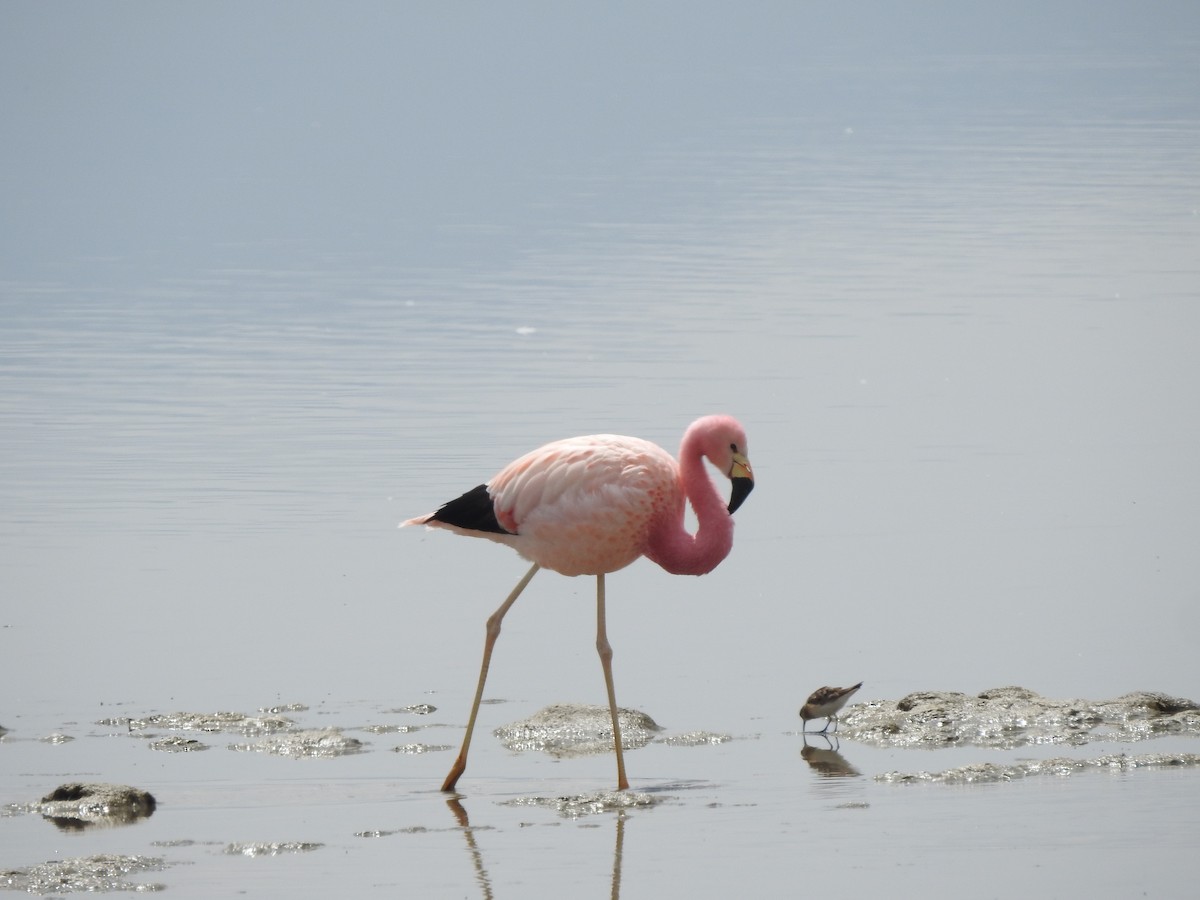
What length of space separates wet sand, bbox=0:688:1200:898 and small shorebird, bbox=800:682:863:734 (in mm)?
121

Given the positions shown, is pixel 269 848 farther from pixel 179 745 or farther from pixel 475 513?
pixel 475 513

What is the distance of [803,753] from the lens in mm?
9164

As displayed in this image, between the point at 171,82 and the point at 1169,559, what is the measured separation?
140 ft

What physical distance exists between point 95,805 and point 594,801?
1.96 meters

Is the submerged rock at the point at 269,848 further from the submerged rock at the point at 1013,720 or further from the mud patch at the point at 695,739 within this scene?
the submerged rock at the point at 1013,720

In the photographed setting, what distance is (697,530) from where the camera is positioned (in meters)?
9.38

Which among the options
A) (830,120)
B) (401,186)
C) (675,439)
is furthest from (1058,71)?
(675,439)

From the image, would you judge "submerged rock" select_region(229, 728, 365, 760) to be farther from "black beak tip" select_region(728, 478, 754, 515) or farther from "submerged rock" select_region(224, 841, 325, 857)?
"black beak tip" select_region(728, 478, 754, 515)

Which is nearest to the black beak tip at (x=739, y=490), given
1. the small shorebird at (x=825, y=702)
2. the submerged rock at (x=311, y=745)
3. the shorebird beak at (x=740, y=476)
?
the shorebird beak at (x=740, y=476)

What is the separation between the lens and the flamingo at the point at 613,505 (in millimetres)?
9234

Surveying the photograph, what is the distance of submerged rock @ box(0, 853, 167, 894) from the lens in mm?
7352

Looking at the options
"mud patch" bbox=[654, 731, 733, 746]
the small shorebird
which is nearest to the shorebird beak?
the small shorebird

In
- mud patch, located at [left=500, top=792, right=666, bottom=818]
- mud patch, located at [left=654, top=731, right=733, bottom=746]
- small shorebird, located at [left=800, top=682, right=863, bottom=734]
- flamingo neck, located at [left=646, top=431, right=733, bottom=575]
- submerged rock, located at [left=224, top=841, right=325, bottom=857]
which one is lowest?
submerged rock, located at [left=224, top=841, right=325, bottom=857]

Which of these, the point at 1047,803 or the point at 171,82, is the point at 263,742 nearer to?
the point at 1047,803
